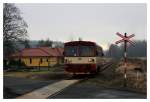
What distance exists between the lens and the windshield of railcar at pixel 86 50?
27.2 m

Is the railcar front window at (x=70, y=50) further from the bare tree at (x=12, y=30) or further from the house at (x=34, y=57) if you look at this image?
the house at (x=34, y=57)

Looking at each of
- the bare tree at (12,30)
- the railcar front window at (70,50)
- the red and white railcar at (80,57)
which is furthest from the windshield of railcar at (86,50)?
the bare tree at (12,30)

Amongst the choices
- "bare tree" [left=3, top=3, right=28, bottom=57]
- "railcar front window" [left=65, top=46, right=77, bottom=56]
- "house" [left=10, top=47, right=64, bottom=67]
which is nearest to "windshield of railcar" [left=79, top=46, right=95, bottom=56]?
"railcar front window" [left=65, top=46, right=77, bottom=56]

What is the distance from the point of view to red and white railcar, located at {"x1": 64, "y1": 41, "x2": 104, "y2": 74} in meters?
27.2

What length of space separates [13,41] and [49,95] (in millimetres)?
33629

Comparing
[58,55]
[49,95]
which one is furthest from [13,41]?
[49,95]

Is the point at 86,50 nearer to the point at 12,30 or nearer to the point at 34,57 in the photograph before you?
the point at 12,30

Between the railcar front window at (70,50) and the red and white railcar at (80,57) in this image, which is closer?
the red and white railcar at (80,57)

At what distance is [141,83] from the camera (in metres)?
Result: 22.1

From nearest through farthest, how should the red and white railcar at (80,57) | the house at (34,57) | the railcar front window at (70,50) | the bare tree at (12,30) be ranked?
the red and white railcar at (80,57) < the railcar front window at (70,50) < the bare tree at (12,30) < the house at (34,57)

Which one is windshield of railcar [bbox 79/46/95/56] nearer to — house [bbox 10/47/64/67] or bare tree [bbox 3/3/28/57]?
bare tree [bbox 3/3/28/57]

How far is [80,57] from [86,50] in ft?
2.36

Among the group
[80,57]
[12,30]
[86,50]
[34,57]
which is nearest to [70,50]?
[80,57]

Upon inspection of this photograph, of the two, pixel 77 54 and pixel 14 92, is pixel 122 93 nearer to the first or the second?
pixel 14 92
